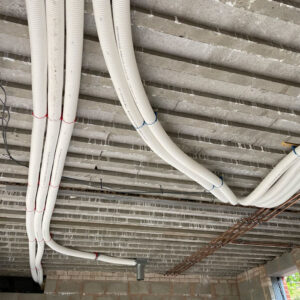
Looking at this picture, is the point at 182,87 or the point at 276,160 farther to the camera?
the point at 276,160

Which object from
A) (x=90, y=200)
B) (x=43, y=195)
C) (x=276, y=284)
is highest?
(x=90, y=200)

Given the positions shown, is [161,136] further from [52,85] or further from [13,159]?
[13,159]

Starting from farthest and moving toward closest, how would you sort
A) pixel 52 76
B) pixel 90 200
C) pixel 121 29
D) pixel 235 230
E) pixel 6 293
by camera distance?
pixel 6 293 → pixel 235 230 → pixel 90 200 → pixel 52 76 → pixel 121 29

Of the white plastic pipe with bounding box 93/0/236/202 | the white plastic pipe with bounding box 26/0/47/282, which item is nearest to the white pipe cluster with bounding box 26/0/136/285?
the white plastic pipe with bounding box 26/0/47/282

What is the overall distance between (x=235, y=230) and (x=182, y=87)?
9.74 feet

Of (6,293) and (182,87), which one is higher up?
(182,87)

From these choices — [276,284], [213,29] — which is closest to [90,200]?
[213,29]

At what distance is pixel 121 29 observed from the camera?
146 cm

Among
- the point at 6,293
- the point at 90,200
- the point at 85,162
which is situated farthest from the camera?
the point at 6,293

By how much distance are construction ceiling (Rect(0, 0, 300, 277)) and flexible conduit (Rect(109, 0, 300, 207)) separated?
21cm

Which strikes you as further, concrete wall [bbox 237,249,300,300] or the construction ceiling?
concrete wall [bbox 237,249,300,300]

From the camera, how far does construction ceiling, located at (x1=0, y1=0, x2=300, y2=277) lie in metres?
1.67

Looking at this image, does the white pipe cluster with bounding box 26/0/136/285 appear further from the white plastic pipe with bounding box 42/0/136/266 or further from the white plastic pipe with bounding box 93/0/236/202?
the white plastic pipe with bounding box 93/0/236/202

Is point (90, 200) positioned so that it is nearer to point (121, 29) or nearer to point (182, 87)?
point (182, 87)
